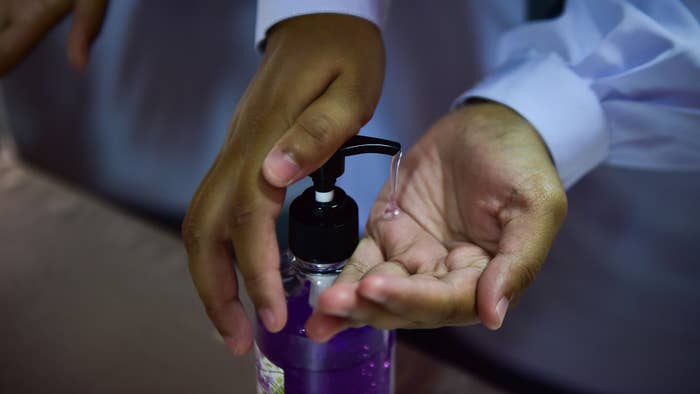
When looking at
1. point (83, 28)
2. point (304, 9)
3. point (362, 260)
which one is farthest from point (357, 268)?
point (83, 28)

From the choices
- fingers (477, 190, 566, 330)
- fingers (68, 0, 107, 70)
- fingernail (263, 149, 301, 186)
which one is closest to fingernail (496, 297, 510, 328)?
fingers (477, 190, 566, 330)

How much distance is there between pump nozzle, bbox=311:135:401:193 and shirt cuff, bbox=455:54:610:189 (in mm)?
137

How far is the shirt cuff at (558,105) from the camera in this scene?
15.5 inches

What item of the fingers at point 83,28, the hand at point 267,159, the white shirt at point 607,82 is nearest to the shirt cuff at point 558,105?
the white shirt at point 607,82

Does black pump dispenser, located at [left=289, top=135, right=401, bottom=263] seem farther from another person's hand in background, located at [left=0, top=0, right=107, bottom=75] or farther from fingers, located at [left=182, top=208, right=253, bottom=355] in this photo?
another person's hand in background, located at [left=0, top=0, right=107, bottom=75]

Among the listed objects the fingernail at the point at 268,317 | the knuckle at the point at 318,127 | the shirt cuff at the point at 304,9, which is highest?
the shirt cuff at the point at 304,9

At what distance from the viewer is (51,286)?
1.83 ft

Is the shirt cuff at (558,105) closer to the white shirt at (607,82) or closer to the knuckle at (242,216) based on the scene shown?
the white shirt at (607,82)

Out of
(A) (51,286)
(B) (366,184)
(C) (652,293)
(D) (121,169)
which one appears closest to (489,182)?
(B) (366,184)

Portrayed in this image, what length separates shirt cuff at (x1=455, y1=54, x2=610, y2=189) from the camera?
393mm

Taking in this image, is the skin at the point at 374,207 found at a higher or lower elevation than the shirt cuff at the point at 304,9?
lower

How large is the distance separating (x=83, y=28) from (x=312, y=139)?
22cm

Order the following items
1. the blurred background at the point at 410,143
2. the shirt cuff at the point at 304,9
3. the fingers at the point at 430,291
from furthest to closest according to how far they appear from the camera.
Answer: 1. the blurred background at the point at 410,143
2. the shirt cuff at the point at 304,9
3. the fingers at the point at 430,291

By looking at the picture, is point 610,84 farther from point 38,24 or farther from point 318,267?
point 38,24
